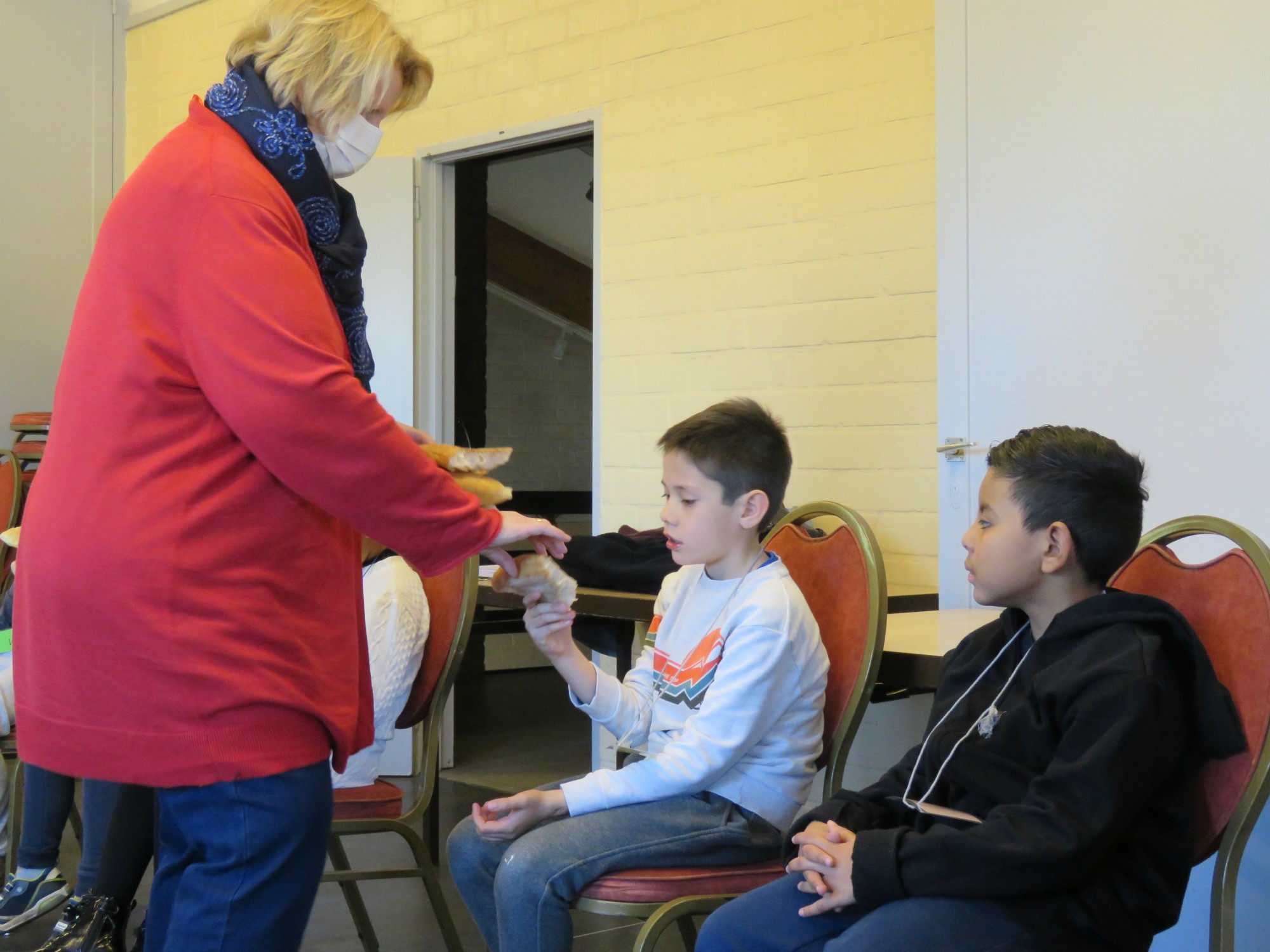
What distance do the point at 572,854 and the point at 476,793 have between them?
238 centimetres

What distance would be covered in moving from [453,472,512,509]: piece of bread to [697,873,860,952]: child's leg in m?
0.54

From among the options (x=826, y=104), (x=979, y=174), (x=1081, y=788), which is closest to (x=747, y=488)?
(x=1081, y=788)

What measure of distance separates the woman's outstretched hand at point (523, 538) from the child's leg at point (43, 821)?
146 centimetres

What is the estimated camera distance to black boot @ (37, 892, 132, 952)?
157 cm

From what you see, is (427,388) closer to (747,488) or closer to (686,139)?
(686,139)

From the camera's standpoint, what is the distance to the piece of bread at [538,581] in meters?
1.46

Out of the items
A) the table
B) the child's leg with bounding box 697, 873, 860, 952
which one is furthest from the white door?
the child's leg with bounding box 697, 873, 860, 952

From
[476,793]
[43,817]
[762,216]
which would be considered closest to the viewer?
[43,817]

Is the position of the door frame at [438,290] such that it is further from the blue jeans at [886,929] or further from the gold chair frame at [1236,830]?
the gold chair frame at [1236,830]

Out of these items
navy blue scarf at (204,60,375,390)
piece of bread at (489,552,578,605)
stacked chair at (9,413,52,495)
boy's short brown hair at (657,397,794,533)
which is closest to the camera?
navy blue scarf at (204,60,375,390)

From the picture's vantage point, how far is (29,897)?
238cm

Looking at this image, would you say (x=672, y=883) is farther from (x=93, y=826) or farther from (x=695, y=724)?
(x=93, y=826)

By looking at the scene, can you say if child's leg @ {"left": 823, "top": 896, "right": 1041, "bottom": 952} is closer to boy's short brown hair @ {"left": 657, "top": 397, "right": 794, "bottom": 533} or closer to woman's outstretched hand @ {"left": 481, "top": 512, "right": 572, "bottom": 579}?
woman's outstretched hand @ {"left": 481, "top": 512, "right": 572, "bottom": 579}

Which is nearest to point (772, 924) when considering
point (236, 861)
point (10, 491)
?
point (236, 861)
